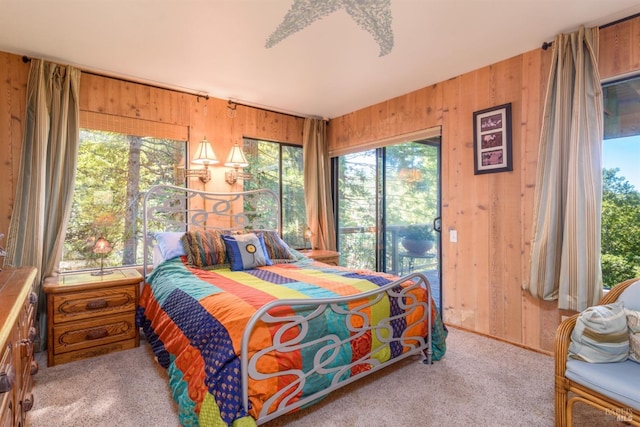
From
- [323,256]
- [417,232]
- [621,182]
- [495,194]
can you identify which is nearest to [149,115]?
[323,256]

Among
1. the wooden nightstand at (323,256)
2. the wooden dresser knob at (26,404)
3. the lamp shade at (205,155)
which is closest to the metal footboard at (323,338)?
the wooden dresser knob at (26,404)

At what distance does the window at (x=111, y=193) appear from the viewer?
3.10 meters

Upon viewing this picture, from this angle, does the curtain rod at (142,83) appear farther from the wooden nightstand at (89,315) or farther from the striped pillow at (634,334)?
the striped pillow at (634,334)

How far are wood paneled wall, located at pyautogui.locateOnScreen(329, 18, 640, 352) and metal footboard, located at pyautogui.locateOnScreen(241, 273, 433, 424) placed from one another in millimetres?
1125

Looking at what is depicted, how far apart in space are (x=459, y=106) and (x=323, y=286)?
226 cm

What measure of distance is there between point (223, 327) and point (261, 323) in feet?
0.72

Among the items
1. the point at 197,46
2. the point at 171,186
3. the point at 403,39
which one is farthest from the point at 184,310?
the point at 403,39

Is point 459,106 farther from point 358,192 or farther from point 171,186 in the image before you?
point 171,186

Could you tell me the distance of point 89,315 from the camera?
2.57 meters

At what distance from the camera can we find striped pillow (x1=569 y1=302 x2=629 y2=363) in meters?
1.58

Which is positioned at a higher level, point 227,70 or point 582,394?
point 227,70

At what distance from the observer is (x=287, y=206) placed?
4.42 meters

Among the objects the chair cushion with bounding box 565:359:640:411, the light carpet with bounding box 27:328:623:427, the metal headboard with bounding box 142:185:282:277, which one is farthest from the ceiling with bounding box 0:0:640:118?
the light carpet with bounding box 27:328:623:427

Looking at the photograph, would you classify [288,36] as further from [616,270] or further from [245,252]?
[616,270]
